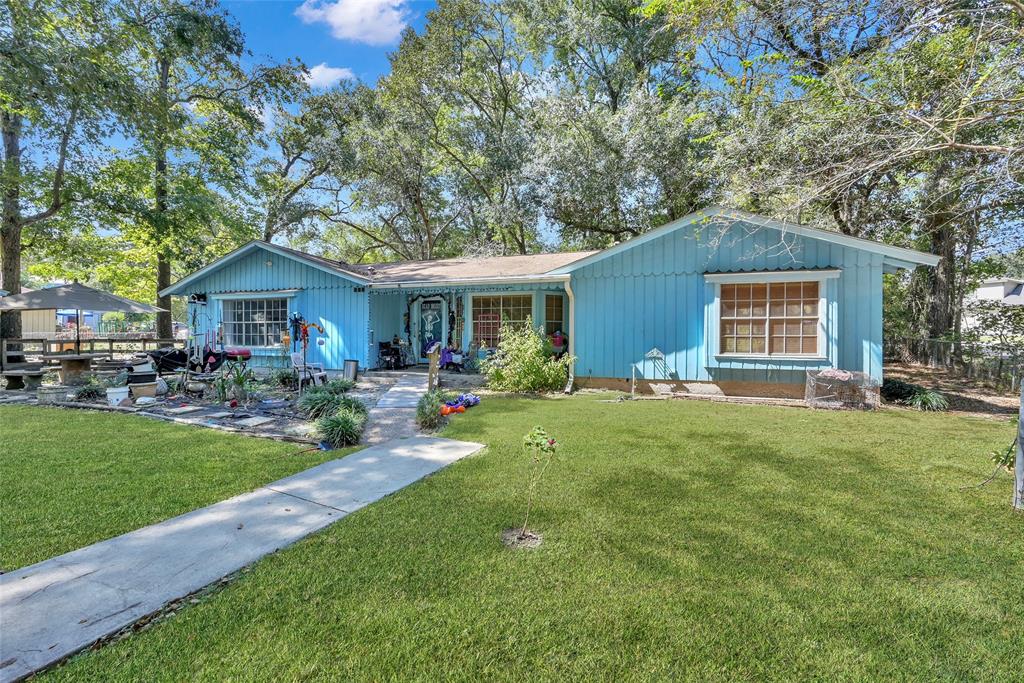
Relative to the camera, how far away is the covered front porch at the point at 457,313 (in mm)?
11164

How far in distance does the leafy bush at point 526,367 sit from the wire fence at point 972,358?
790cm

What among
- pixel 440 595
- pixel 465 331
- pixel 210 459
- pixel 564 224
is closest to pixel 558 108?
pixel 564 224

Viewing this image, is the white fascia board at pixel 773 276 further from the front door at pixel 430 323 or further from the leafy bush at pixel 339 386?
the leafy bush at pixel 339 386

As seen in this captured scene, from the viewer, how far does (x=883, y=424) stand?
650 centimetres

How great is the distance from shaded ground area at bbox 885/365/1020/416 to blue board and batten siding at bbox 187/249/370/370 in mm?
12223

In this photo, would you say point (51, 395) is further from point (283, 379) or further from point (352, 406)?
point (352, 406)

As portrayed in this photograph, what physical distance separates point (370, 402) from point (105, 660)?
6706mm

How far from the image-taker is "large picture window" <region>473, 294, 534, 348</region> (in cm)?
1141

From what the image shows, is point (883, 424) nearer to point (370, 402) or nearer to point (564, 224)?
point (370, 402)

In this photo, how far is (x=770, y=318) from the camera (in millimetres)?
8531

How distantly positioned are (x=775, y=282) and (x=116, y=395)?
11862 mm

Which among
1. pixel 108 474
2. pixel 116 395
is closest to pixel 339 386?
pixel 116 395

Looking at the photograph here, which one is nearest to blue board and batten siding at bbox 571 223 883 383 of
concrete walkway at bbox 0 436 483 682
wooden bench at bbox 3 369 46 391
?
concrete walkway at bbox 0 436 483 682

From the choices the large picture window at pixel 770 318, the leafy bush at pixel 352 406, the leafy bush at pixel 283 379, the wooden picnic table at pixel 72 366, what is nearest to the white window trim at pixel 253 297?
the leafy bush at pixel 283 379
